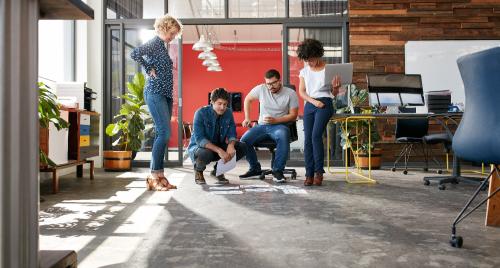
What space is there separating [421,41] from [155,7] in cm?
384

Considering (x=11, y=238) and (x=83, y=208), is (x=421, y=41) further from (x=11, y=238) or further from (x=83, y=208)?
(x=11, y=238)

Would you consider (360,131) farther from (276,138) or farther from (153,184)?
(153,184)

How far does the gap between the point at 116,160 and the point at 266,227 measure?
3.63 m

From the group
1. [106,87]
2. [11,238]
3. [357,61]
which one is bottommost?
[11,238]

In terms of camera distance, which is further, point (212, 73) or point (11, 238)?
point (212, 73)

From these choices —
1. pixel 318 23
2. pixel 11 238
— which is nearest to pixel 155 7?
pixel 318 23

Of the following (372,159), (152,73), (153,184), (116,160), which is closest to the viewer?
(152,73)

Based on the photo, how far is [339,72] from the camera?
150 inches

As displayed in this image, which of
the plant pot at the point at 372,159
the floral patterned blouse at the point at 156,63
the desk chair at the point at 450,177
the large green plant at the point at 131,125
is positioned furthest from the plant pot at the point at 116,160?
the desk chair at the point at 450,177

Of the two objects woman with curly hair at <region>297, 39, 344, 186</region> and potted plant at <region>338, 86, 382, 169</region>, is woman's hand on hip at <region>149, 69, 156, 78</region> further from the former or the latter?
potted plant at <region>338, 86, 382, 169</region>

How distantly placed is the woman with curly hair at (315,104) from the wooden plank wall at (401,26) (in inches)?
101

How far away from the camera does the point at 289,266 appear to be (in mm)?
1567

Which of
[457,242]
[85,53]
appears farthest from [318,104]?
[85,53]

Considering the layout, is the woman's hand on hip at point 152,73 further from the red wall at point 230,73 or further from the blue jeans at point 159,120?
the red wall at point 230,73
